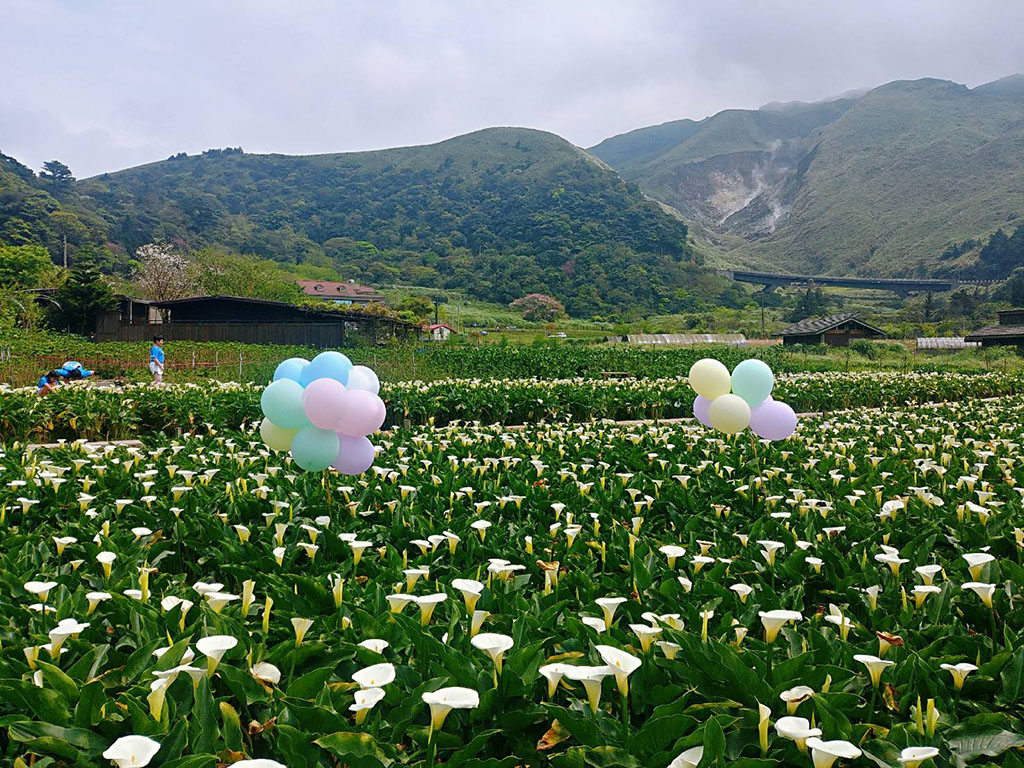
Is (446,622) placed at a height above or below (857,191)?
below

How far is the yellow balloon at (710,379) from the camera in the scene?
6129 mm

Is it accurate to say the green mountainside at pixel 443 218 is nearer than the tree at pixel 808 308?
No

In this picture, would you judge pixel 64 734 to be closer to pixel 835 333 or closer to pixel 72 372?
pixel 72 372

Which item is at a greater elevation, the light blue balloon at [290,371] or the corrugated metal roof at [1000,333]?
the corrugated metal roof at [1000,333]

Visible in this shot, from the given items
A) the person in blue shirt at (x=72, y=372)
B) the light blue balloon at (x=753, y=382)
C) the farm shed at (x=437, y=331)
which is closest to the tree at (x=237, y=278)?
the farm shed at (x=437, y=331)

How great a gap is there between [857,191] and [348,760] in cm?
14738

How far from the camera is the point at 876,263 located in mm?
102312

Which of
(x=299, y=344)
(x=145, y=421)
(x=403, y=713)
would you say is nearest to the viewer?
(x=403, y=713)

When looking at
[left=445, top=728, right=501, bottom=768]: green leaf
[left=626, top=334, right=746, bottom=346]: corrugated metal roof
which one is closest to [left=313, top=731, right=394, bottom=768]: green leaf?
[left=445, top=728, right=501, bottom=768]: green leaf

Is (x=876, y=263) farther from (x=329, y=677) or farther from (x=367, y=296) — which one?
(x=329, y=677)

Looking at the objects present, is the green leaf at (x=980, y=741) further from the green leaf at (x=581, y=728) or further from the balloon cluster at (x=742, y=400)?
the balloon cluster at (x=742, y=400)

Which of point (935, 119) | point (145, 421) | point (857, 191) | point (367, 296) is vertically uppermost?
point (935, 119)

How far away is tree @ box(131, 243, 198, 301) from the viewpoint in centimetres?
5397

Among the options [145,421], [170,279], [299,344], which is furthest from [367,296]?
[145,421]
